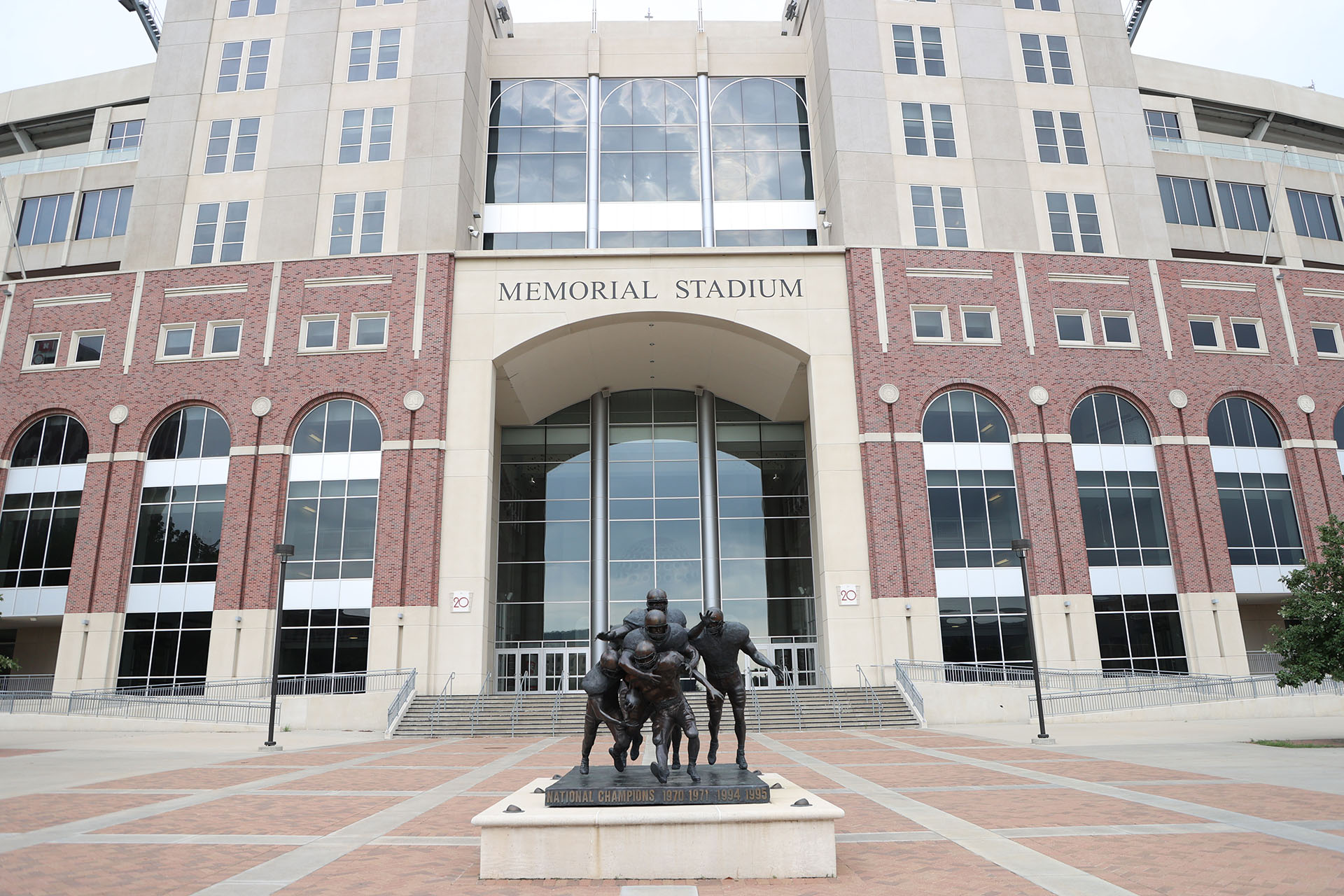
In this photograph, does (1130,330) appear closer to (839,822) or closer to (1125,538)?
(1125,538)

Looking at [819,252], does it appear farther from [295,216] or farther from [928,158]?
[295,216]

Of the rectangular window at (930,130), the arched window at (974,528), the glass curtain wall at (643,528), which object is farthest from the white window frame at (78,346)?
the rectangular window at (930,130)

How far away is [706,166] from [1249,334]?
986 inches

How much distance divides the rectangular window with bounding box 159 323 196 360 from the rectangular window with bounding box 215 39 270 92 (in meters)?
12.1

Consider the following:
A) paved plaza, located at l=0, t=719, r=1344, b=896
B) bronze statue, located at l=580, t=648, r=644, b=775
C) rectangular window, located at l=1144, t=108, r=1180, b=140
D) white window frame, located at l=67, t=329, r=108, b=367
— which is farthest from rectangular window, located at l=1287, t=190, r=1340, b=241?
white window frame, located at l=67, t=329, r=108, b=367

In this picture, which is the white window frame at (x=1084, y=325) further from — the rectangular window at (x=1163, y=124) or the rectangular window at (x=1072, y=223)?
the rectangular window at (x=1163, y=124)

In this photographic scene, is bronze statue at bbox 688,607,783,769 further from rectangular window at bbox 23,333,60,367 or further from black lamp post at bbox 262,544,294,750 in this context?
rectangular window at bbox 23,333,60,367

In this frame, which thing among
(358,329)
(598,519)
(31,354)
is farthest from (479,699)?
(31,354)

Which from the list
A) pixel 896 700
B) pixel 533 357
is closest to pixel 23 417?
pixel 533 357

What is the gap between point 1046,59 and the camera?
4056 cm

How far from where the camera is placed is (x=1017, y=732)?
23.3 meters

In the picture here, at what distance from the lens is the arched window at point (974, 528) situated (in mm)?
32562

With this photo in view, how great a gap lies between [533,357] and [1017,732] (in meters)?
22.9

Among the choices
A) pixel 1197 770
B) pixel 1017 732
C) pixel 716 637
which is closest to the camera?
pixel 716 637
